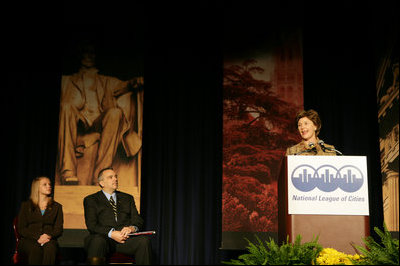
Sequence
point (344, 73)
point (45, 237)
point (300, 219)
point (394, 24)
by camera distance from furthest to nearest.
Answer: point (344, 73), point (394, 24), point (45, 237), point (300, 219)

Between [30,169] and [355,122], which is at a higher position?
[355,122]

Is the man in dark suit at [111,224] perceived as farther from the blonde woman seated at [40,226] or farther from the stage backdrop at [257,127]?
the stage backdrop at [257,127]

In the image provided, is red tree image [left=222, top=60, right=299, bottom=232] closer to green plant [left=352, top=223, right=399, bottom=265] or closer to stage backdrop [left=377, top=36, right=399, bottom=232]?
stage backdrop [left=377, top=36, right=399, bottom=232]

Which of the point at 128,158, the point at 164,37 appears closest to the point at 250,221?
the point at 128,158

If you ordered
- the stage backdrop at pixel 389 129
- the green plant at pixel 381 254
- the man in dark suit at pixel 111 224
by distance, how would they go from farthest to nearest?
the stage backdrop at pixel 389 129
the man in dark suit at pixel 111 224
the green plant at pixel 381 254

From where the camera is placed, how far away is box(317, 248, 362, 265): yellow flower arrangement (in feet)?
9.01

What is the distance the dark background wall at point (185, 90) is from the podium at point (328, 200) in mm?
2757

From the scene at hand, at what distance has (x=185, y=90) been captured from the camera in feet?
19.6

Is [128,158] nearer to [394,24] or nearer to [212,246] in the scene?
[212,246]

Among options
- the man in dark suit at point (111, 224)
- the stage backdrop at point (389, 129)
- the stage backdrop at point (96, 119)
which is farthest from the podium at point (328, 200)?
the stage backdrop at point (96, 119)

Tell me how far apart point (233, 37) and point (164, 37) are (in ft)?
2.79

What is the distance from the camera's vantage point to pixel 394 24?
548cm

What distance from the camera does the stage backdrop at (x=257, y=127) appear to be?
18.3 feet

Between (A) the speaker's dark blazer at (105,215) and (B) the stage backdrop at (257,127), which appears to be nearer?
(A) the speaker's dark blazer at (105,215)
